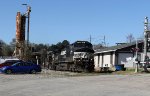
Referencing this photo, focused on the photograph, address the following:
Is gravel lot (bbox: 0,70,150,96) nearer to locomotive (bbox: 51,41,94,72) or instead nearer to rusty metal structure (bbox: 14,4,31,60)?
locomotive (bbox: 51,41,94,72)

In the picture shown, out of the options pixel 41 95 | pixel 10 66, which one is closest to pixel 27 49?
Answer: pixel 10 66

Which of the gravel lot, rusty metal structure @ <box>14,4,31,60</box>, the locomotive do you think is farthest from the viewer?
rusty metal structure @ <box>14,4,31,60</box>

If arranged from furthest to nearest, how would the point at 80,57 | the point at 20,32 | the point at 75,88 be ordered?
the point at 20,32, the point at 80,57, the point at 75,88

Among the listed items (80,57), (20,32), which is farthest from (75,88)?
(20,32)

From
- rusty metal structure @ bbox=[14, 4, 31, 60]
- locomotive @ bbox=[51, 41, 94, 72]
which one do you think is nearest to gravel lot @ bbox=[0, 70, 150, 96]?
locomotive @ bbox=[51, 41, 94, 72]

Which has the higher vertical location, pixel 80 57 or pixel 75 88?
pixel 80 57

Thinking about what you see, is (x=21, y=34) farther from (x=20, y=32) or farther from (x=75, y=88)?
(x=75, y=88)

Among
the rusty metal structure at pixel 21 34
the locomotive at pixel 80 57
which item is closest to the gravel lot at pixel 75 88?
the locomotive at pixel 80 57

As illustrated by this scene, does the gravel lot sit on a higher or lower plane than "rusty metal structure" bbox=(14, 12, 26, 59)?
lower

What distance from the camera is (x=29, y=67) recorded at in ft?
167

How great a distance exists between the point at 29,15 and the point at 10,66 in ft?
64.9

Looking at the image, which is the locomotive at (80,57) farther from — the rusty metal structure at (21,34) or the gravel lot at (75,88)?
the rusty metal structure at (21,34)

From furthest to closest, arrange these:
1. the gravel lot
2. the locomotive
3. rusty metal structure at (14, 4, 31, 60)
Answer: rusty metal structure at (14, 4, 31, 60), the locomotive, the gravel lot

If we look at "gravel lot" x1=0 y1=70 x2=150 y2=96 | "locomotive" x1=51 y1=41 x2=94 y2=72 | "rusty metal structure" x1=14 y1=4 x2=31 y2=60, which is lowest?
"gravel lot" x1=0 y1=70 x2=150 y2=96
